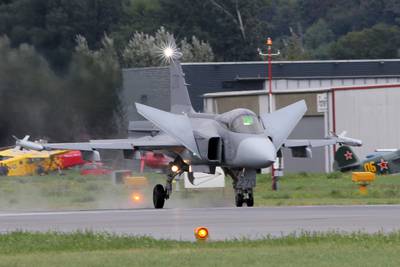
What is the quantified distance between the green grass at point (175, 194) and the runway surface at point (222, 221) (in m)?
5.77

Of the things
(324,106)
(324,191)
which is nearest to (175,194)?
(324,191)

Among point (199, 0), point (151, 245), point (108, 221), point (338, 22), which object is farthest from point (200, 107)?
point (338, 22)

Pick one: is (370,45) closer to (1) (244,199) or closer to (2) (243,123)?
(2) (243,123)

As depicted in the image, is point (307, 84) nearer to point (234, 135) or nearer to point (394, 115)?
point (394, 115)

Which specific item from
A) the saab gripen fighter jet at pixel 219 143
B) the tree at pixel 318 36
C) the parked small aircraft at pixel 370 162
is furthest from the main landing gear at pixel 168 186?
the tree at pixel 318 36

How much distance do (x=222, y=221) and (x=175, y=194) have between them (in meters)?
→ 15.5

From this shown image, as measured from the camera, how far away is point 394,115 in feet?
217

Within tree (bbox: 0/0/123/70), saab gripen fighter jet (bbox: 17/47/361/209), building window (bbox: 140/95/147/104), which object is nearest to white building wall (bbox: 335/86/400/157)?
building window (bbox: 140/95/147/104)

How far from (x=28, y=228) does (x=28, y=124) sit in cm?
2048

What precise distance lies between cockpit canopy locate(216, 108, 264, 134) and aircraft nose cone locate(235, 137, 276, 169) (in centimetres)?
38

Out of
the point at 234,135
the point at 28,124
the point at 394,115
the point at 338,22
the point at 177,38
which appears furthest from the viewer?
the point at 338,22

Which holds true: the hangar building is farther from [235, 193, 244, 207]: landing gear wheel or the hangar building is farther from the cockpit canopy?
[235, 193, 244, 207]: landing gear wheel

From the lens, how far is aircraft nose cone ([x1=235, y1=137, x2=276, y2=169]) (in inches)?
1320

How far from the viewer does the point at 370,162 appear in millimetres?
59125
